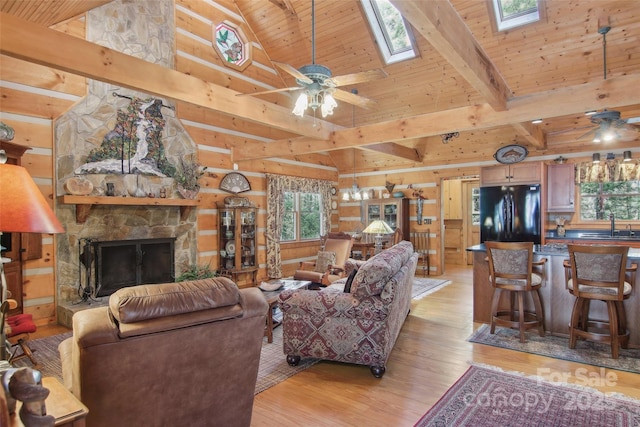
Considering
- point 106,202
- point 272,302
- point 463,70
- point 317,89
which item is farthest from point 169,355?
point 106,202

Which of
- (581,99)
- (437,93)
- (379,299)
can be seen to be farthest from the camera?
(437,93)

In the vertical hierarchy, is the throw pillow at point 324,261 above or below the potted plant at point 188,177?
below

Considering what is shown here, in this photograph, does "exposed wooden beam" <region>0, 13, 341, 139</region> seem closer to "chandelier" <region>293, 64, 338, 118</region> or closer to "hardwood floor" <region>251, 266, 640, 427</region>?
"chandelier" <region>293, 64, 338, 118</region>

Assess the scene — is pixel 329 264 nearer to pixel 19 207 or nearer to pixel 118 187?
pixel 118 187

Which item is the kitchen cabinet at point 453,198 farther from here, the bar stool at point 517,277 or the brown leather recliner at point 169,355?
the brown leather recliner at point 169,355

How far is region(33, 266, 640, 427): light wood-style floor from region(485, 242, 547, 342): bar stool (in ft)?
1.37

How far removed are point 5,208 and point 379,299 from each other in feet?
8.07

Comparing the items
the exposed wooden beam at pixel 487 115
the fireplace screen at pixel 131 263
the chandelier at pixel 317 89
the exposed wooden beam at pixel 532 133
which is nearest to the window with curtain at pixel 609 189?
the exposed wooden beam at pixel 532 133

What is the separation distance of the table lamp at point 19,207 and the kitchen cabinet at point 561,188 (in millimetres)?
7176

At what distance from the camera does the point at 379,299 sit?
2982 millimetres

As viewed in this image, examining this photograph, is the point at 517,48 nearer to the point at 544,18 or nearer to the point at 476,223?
the point at 544,18

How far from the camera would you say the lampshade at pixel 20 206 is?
5.02 ft

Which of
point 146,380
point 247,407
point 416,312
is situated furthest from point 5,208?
point 416,312

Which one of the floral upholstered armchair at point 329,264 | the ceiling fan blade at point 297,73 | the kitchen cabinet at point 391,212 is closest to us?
the ceiling fan blade at point 297,73
